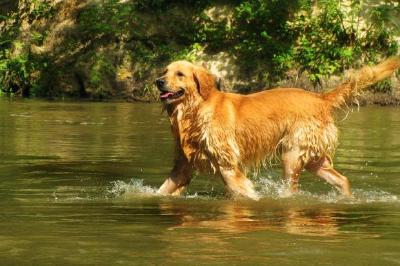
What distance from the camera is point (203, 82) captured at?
29.8ft

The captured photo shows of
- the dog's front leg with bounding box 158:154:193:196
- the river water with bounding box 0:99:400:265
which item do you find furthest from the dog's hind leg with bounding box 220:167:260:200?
the dog's front leg with bounding box 158:154:193:196

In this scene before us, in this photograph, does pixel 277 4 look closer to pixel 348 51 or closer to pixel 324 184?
pixel 348 51

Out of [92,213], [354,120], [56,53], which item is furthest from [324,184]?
[56,53]

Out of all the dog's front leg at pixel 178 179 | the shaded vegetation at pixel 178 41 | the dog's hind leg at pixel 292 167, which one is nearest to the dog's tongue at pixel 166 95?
the dog's front leg at pixel 178 179

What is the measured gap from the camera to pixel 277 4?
26250 mm

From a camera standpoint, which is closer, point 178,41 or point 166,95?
point 166,95

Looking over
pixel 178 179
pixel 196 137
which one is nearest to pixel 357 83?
pixel 196 137

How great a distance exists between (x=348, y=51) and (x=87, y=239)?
769 inches

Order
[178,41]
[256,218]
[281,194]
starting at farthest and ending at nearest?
[178,41] → [281,194] → [256,218]

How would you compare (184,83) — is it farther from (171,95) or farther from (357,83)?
(357,83)

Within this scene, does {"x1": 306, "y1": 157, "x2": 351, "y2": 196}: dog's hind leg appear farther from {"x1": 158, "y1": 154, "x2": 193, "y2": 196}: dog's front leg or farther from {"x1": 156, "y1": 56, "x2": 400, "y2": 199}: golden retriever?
{"x1": 158, "y1": 154, "x2": 193, "y2": 196}: dog's front leg

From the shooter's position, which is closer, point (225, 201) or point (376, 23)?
point (225, 201)

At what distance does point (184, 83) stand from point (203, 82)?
7.8 inches

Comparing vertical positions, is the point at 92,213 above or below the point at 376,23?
below
